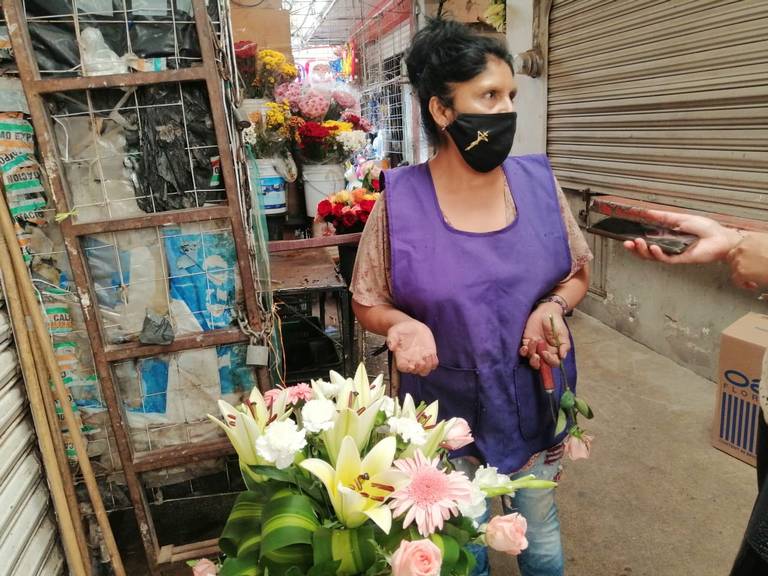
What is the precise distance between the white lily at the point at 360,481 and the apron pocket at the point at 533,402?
684 mm

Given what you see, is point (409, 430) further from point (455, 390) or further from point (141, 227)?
point (141, 227)

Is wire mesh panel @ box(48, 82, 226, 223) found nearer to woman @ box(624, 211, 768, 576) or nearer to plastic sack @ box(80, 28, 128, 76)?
plastic sack @ box(80, 28, 128, 76)

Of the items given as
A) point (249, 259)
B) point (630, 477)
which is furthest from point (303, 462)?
point (630, 477)

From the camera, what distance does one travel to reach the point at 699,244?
1206 millimetres

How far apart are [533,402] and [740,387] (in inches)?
71.8

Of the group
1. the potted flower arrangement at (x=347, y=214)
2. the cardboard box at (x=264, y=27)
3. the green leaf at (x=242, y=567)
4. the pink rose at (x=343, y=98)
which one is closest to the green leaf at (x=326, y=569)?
the green leaf at (x=242, y=567)

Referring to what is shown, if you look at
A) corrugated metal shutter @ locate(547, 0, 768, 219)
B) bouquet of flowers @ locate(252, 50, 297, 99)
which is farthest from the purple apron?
bouquet of flowers @ locate(252, 50, 297, 99)

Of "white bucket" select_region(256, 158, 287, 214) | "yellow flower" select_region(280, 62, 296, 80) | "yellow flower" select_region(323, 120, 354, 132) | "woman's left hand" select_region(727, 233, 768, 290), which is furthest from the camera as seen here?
"yellow flower" select_region(280, 62, 296, 80)

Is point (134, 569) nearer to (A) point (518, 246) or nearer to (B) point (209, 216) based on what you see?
(B) point (209, 216)

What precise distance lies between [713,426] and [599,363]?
1005 millimetres

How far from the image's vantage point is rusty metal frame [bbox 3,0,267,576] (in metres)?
1.42

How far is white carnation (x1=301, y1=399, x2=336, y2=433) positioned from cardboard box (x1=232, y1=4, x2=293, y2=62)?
381 cm

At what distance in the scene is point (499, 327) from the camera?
1.40m

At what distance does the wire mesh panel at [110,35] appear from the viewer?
4.71 feet
